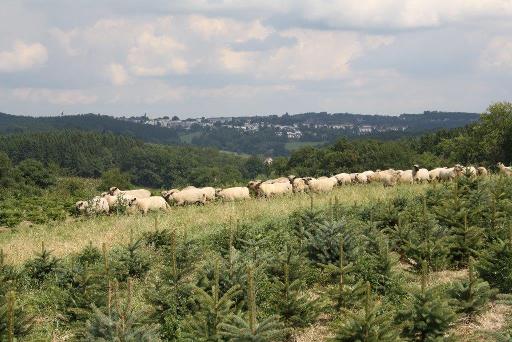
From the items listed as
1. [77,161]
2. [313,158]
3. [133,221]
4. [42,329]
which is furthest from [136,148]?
[42,329]

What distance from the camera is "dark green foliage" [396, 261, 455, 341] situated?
8.03m

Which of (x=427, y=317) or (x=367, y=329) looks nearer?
(x=367, y=329)

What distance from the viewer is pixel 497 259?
10.8 m

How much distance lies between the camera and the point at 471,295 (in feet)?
31.1

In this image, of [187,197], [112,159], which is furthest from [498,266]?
[112,159]

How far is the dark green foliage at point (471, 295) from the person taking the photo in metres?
9.41

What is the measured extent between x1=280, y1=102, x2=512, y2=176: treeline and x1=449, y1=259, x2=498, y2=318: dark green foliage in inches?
1981

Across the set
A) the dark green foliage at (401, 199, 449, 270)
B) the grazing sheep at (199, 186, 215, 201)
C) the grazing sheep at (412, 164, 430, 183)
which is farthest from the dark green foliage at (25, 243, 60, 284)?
the grazing sheep at (412, 164, 430, 183)

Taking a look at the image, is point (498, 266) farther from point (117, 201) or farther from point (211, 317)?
point (117, 201)

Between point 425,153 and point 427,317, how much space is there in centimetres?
9620

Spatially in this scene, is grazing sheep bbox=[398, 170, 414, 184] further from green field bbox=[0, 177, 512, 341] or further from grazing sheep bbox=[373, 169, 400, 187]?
green field bbox=[0, 177, 512, 341]

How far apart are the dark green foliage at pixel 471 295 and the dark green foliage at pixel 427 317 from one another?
1350 mm

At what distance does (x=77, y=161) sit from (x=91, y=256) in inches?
6099

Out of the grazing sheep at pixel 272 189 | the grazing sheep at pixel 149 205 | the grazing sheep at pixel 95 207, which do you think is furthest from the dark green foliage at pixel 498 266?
the grazing sheep at pixel 95 207
